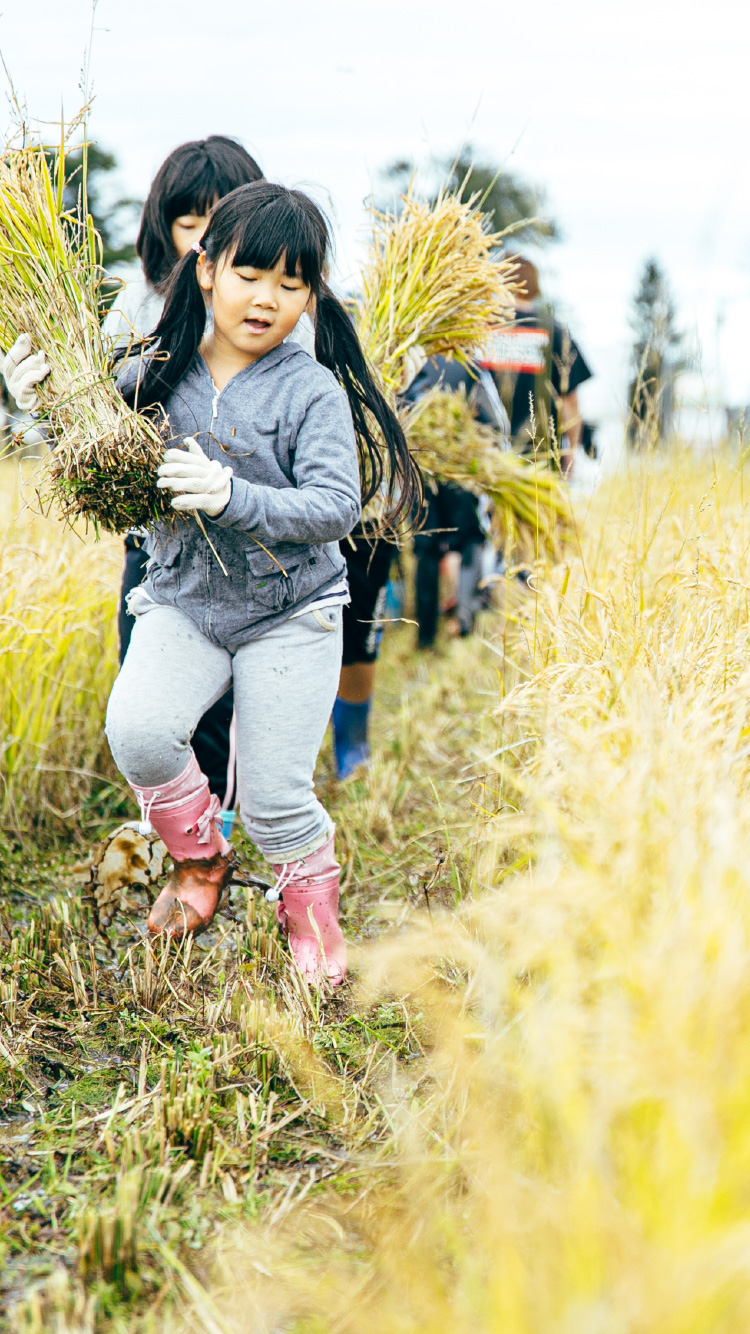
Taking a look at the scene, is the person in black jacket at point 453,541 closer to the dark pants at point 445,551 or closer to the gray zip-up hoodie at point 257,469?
the dark pants at point 445,551

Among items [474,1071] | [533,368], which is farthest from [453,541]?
[474,1071]

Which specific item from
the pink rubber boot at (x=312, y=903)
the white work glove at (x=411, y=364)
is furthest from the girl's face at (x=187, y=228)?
the pink rubber boot at (x=312, y=903)

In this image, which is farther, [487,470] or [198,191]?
[487,470]

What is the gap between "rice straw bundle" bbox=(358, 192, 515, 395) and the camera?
2.59 metres

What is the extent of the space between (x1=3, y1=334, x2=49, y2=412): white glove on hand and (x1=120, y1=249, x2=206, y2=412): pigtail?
153 mm

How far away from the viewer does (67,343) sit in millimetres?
1870

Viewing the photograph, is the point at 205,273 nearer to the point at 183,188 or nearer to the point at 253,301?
the point at 253,301

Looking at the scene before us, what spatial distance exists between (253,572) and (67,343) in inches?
19.8

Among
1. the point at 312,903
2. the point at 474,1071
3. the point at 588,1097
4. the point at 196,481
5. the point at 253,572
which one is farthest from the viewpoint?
the point at 312,903

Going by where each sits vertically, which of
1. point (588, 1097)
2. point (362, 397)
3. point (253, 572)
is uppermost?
point (362, 397)

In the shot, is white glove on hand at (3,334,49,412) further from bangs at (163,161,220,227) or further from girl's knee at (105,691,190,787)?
bangs at (163,161,220,227)

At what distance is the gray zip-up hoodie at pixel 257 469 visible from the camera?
1901 millimetres

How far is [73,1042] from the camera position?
178cm

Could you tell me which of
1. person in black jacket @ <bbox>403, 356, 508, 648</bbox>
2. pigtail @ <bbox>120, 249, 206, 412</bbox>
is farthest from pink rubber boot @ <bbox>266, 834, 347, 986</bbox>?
person in black jacket @ <bbox>403, 356, 508, 648</bbox>
